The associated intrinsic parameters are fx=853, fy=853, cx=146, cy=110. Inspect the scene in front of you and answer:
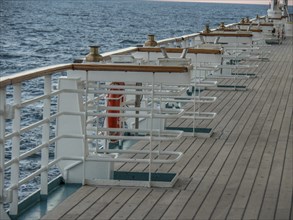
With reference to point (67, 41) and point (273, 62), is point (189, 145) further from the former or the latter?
point (67, 41)

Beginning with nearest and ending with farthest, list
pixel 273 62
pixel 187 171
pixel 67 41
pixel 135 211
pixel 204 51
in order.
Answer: pixel 135 211 < pixel 187 171 < pixel 204 51 < pixel 273 62 < pixel 67 41

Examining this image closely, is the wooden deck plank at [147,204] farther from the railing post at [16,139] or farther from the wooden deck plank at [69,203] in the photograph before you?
the railing post at [16,139]

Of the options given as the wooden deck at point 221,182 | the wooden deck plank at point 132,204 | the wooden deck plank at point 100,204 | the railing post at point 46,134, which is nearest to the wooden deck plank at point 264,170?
the wooden deck at point 221,182

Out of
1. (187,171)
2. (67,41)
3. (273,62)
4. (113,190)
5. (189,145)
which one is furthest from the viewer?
(67,41)

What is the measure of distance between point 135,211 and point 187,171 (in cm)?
107

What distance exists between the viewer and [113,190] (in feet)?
15.6

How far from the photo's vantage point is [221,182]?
16.5ft

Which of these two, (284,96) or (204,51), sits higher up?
(204,51)

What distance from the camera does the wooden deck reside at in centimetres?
431

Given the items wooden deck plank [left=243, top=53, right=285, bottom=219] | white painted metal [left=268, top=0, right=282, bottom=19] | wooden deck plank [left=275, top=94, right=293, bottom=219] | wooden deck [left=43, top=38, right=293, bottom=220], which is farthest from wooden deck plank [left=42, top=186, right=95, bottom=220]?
white painted metal [left=268, top=0, right=282, bottom=19]

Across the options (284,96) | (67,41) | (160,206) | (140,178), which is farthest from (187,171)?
(67,41)

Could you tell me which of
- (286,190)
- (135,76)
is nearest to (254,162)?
(286,190)

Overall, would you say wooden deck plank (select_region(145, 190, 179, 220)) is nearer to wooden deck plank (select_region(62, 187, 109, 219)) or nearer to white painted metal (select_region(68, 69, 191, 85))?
wooden deck plank (select_region(62, 187, 109, 219))

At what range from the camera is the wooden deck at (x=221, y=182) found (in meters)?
4.31
